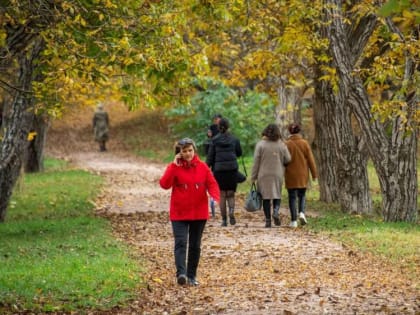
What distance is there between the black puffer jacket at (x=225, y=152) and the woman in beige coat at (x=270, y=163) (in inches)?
22.2

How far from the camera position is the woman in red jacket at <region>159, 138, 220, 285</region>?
11.3 meters

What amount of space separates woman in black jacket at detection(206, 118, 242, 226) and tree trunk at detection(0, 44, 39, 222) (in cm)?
362

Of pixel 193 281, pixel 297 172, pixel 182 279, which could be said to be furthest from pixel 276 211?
pixel 182 279

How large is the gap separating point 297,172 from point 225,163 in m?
1.36

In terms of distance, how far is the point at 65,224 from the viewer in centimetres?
1839

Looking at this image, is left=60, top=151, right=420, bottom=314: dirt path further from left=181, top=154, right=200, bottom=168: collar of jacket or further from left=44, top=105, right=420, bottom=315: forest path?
left=181, top=154, right=200, bottom=168: collar of jacket

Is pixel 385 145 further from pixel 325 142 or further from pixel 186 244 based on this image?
pixel 186 244

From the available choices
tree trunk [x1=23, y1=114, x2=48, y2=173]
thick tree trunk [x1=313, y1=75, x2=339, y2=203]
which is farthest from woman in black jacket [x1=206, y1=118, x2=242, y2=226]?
tree trunk [x1=23, y1=114, x2=48, y2=173]

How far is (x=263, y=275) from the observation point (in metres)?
12.3

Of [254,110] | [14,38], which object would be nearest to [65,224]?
[14,38]

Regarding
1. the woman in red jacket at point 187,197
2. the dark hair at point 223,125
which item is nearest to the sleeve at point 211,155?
the dark hair at point 223,125

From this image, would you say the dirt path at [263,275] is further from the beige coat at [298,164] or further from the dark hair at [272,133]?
the dark hair at [272,133]

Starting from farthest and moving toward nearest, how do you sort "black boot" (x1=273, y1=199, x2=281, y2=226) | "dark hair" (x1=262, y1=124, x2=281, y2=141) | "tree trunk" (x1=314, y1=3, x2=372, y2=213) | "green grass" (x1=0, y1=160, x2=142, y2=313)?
"tree trunk" (x1=314, y1=3, x2=372, y2=213)
"black boot" (x1=273, y1=199, x2=281, y2=226)
"dark hair" (x1=262, y1=124, x2=281, y2=141)
"green grass" (x1=0, y1=160, x2=142, y2=313)

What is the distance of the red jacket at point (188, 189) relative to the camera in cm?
1134
